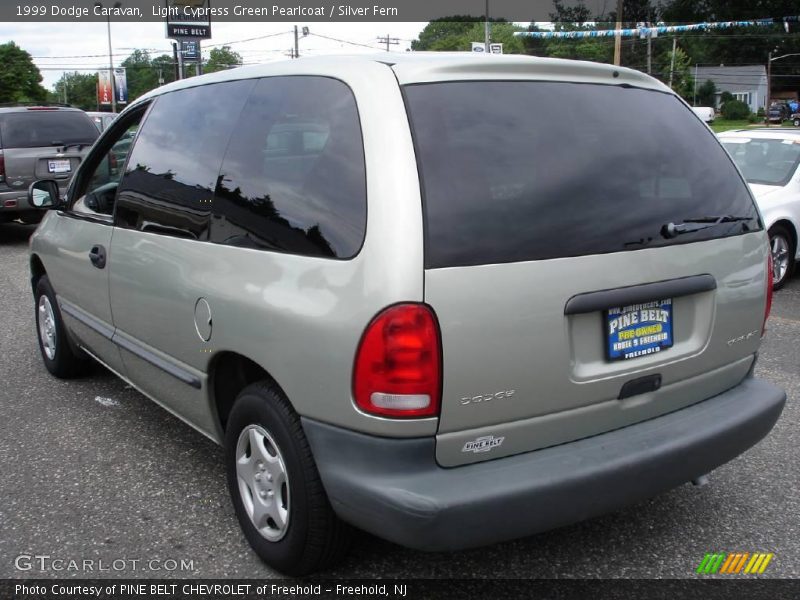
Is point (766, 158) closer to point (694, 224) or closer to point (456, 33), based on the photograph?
point (694, 224)

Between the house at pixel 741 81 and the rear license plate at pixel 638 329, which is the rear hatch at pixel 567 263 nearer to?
the rear license plate at pixel 638 329

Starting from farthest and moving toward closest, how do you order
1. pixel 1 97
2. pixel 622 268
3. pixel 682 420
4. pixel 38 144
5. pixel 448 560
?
pixel 1 97 → pixel 38 144 → pixel 448 560 → pixel 682 420 → pixel 622 268

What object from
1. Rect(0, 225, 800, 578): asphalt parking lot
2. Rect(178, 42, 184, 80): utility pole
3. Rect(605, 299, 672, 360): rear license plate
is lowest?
Rect(0, 225, 800, 578): asphalt parking lot

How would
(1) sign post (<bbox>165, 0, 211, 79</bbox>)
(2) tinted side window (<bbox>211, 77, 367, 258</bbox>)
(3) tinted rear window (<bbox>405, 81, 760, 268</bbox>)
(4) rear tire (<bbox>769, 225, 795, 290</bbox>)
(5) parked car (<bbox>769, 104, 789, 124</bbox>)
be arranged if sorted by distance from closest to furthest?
1. (3) tinted rear window (<bbox>405, 81, 760, 268</bbox>)
2. (2) tinted side window (<bbox>211, 77, 367, 258</bbox>)
3. (4) rear tire (<bbox>769, 225, 795, 290</bbox>)
4. (1) sign post (<bbox>165, 0, 211, 79</bbox>)
5. (5) parked car (<bbox>769, 104, 789, 124</bbox>)

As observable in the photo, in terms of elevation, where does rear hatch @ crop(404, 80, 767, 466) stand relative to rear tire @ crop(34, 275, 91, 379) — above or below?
above

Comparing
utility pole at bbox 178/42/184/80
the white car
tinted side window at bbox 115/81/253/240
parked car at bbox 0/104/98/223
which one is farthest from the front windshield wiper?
utility pole at bbox 178/42/184/80

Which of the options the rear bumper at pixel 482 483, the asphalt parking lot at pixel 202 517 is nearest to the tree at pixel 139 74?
the asphalt parking lot at pixel 202 517

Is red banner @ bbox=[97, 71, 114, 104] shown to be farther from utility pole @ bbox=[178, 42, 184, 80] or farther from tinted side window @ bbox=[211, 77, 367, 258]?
tinted side window @ bbox=[211, 77, 367, 258]

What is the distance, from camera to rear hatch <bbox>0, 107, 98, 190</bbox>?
1082 cm

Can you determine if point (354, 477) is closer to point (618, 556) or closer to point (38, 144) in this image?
point (618, 556)

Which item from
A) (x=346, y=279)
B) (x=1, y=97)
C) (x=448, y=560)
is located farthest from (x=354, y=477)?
(x=1, y=97)

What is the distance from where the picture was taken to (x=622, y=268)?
8.29ft

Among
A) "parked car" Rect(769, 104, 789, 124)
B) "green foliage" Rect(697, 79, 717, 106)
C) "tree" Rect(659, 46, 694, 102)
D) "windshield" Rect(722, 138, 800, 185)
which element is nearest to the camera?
"windshield" Rect(722, 138, 800, 185)

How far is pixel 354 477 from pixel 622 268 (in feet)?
3.50
